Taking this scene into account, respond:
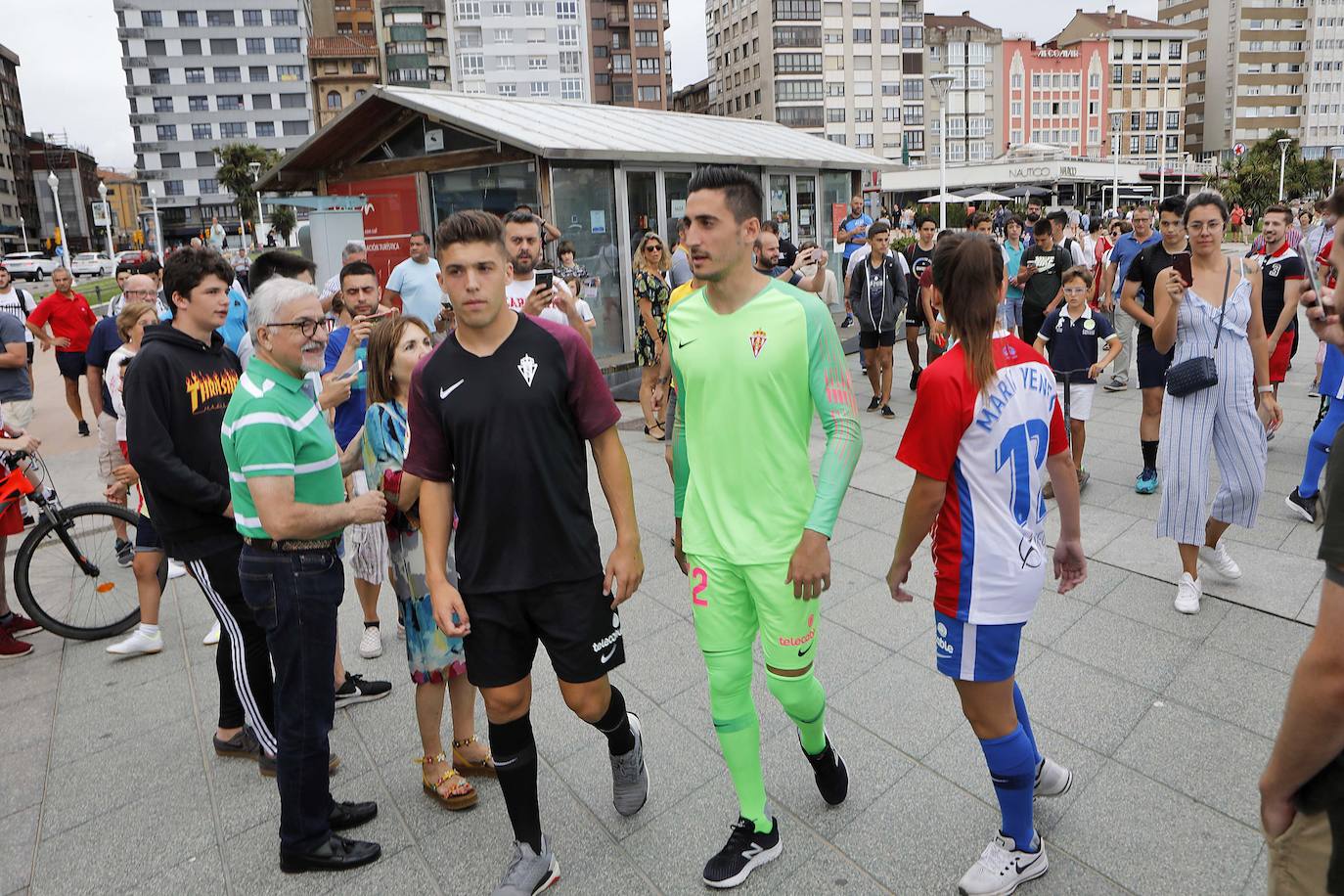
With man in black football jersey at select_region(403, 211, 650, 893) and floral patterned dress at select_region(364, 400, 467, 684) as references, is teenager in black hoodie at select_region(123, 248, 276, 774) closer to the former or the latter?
floral patterned dress at select_region(364, 400, 467, 684)

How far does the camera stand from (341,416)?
16.1 ft

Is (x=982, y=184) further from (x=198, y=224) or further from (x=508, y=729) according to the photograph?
(x=198, y=224)

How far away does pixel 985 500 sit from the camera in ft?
7.98

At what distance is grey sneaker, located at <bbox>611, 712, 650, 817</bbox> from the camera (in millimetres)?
2941

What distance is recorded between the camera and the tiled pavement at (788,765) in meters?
2.74

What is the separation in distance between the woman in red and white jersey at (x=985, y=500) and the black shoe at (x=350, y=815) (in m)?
1.99

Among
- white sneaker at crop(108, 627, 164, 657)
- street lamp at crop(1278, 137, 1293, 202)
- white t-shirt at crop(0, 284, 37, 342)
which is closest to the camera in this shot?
white sneaker at crop(108, 627, 164, 657)

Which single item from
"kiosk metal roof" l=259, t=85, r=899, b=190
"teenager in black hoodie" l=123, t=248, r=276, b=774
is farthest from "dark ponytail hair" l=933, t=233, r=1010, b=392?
"kiosk metal roof" l=259, t=85, r=899, b=190

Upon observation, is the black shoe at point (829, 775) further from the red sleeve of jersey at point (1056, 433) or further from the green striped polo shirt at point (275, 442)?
the green striped polo shirt at point (275, 442)

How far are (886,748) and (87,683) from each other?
387 cm

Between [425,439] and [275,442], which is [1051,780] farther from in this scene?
[275,442]

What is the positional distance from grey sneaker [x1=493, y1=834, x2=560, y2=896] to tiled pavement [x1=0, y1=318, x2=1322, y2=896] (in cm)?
7

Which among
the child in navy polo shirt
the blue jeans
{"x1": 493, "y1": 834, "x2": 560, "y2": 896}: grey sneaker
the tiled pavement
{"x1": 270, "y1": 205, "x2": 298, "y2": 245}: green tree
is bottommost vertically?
the tiled pavement

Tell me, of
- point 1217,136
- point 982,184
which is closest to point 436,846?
point 982,184
